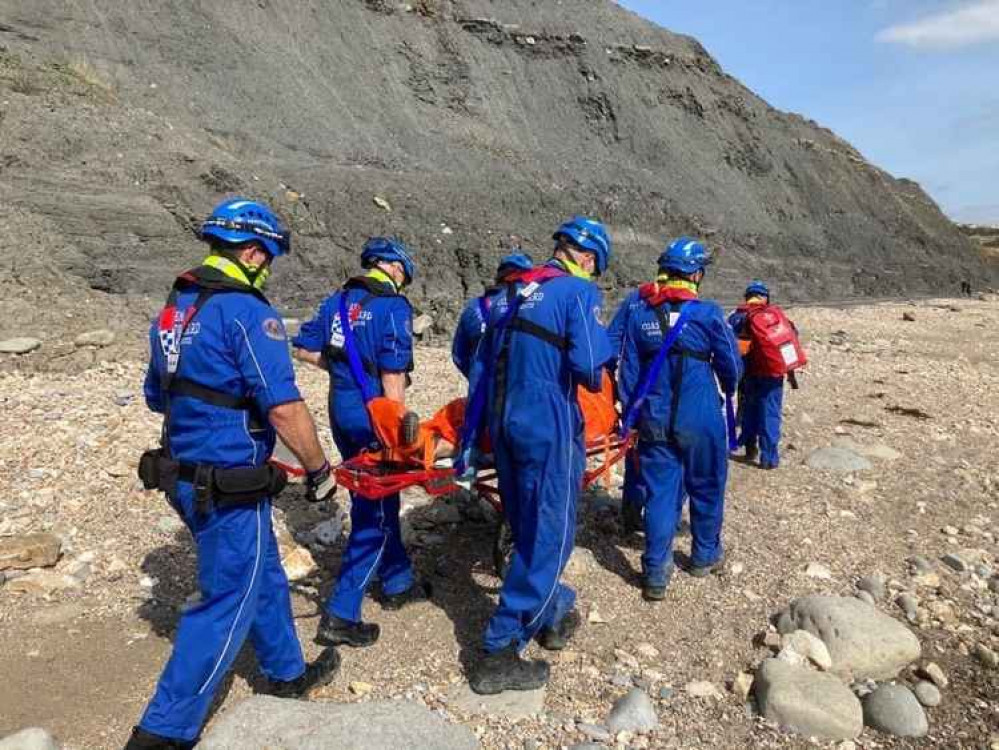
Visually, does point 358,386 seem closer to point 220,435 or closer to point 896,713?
point 220,435

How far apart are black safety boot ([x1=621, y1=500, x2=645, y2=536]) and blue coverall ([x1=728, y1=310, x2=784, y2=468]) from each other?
2.25 m

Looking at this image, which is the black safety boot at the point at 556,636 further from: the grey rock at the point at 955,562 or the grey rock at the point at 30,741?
the grey rock at the point at 955,562

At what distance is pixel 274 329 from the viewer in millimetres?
3117

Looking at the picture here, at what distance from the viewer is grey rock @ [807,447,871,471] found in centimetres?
730

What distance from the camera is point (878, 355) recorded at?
48.7ft

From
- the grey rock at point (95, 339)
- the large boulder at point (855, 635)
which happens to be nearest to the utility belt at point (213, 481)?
the large boulder at point (855, 635)

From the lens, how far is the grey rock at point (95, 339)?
397 inches

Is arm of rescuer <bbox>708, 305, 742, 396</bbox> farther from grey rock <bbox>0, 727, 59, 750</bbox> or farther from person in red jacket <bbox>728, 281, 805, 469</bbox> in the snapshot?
grey rock <bbox>0, 727, 59, 750</bbox>

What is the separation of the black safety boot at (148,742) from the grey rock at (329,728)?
0.64 ft

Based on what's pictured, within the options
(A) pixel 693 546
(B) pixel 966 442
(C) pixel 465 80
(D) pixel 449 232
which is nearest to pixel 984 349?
(B) pixel 966 442

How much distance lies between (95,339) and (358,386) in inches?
298

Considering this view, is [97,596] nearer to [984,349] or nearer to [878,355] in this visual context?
[878,355]

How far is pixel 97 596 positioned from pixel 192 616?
175cm

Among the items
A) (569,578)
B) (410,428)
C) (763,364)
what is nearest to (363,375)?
(410,428)
